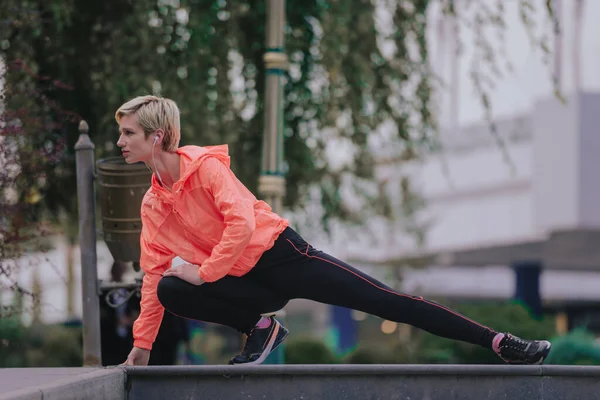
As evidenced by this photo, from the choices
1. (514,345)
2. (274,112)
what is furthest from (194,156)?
(274,112)

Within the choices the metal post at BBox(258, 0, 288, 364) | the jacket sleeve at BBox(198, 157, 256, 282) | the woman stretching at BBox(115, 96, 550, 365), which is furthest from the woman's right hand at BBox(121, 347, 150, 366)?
the metal post at BBox(258, 0, 288, 364)

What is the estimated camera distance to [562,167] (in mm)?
24906

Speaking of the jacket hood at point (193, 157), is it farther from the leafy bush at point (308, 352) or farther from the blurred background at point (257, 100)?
the leafy bush at point (308, 352)

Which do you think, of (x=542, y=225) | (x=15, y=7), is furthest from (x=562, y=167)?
(x=15, y=7)

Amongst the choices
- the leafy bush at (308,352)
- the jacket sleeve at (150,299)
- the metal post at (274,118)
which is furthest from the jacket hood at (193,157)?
the leafy bush at (308,352)

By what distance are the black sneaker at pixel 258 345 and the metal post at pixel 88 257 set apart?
1.14 meters

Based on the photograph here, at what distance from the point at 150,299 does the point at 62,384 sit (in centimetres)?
99

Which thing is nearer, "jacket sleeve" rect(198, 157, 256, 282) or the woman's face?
"jacket sleeve" rect(198, 157, 256, 282)

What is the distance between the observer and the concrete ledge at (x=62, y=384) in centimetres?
360

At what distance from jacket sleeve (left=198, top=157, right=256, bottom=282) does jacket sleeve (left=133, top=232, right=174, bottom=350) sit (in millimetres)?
365

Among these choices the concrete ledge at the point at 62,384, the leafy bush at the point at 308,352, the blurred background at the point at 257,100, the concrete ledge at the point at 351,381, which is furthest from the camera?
the leafy bush at the point at 308,352

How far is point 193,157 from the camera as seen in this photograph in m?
4.55

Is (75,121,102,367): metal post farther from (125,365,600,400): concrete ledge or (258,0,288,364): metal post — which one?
(258,0,288,364): metal post

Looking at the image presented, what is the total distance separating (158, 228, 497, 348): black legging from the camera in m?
4.62
